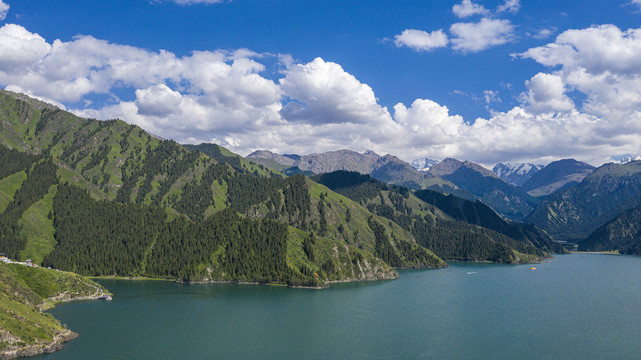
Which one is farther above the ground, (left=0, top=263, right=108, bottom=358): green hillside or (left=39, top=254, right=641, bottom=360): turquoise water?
(left=0, top=263, right=108, bottom=358): green hillside

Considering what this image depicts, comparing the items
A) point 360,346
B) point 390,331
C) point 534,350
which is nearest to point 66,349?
point 360,346

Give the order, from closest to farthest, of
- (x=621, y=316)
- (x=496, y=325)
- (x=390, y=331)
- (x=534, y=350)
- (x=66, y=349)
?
1. (x=66, y=349)
2. (x=534, y=350)
3. (x=390, y=331)
4. (x=496, y=325)
5. (x=621, y=316)

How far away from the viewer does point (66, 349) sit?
131 metres

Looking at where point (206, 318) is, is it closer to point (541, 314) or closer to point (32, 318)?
point (32, 318)

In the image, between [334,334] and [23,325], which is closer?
[23,325]

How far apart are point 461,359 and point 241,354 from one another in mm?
67742

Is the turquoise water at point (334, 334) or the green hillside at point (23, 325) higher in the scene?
the green hillside at point (23, 325)

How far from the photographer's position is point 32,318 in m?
134

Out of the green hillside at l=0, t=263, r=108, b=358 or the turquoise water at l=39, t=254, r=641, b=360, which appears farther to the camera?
the turquoise water at l=39, t=254, r=641, b=360

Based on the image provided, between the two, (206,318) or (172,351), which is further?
(206,318)

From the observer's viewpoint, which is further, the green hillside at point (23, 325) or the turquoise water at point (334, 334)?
the turquoise water at point (334, 334)

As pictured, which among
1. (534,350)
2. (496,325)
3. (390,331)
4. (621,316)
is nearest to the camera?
(534,350)

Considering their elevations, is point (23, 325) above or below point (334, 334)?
above

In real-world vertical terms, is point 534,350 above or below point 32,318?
below
